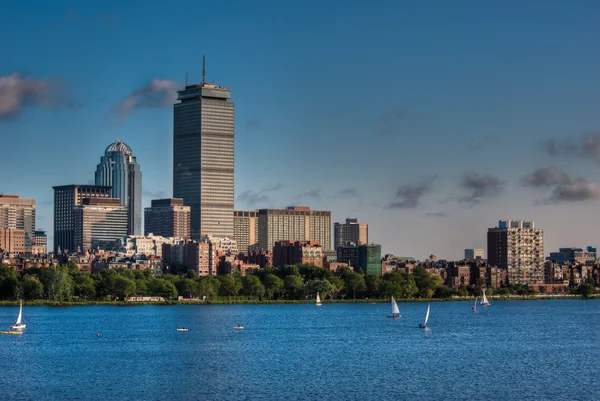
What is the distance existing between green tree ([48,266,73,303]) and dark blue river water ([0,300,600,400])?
29872mm

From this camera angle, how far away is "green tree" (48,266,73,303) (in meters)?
191

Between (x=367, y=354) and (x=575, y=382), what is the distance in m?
24.0

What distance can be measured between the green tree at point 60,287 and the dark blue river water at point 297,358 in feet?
98.0

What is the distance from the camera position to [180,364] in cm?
9269

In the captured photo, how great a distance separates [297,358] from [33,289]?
106 m

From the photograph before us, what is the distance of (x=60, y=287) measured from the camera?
190125 mm

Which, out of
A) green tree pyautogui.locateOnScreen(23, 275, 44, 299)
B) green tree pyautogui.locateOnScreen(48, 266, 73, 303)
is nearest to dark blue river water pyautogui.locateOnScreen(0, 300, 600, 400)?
green tree pyautogui.locateOnScreen(48, 266, 73, 303)

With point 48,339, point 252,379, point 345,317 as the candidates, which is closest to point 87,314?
point 345,317

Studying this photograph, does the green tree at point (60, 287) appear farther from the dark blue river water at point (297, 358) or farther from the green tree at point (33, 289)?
the dark blue river water at point (297, 358)

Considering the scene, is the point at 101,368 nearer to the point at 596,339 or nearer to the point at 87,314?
the point at 596,339

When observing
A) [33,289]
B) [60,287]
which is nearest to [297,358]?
[60,287]

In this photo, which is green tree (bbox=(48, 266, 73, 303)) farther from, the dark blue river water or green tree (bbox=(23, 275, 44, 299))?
the dark blue river water

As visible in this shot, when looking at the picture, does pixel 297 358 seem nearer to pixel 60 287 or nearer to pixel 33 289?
pixel 60 287

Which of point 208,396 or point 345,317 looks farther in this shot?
point 345,317
